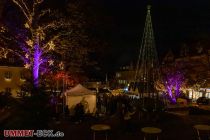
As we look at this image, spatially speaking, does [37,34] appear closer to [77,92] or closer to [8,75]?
[77,92]

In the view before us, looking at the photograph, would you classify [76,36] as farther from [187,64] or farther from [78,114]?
[187,64]

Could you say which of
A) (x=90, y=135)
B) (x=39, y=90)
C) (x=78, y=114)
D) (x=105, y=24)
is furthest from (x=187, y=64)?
(x=39, y=90)

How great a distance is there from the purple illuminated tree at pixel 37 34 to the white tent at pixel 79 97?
108 inches

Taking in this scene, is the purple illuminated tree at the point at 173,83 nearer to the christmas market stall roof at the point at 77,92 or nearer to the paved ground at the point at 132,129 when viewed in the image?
the paved ground at the point at 132,129

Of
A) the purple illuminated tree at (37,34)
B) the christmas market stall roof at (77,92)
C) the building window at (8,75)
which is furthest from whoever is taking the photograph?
the building window at (8,75)

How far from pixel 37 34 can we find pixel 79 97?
222 inches

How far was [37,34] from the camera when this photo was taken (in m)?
22.9

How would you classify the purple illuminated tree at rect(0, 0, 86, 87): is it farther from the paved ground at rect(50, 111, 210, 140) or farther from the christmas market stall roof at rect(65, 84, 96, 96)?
the paved ground at rect(50, 111, 210, 140)

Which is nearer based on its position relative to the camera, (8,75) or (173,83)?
(173,83)

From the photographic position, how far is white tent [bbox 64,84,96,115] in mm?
23281

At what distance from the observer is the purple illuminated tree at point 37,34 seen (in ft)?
75.6

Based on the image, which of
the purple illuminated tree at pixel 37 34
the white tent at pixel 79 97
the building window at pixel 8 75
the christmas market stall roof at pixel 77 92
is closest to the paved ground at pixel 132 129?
A: the white tent at pixel 79 97

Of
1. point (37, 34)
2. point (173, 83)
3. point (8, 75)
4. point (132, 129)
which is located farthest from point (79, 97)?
point (8, 75)

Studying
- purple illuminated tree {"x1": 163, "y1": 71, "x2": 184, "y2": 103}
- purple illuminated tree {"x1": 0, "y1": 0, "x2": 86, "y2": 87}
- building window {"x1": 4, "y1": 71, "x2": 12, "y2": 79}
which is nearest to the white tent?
purple illuminated tree {"x1": 0, "y1": 0, "x2": 86, "y2": 87}
